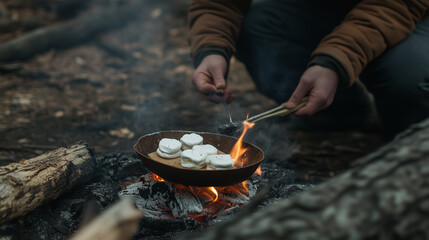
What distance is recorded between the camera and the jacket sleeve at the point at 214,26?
258cm

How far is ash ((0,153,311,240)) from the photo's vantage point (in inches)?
59.9

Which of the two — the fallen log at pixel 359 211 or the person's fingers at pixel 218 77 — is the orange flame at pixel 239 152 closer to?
the person's fingers at pixel 218 77

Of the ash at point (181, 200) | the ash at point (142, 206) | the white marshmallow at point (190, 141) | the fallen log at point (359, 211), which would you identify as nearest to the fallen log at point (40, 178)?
the ash at point (142, 206)

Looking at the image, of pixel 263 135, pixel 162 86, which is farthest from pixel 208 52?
pixel 162 86

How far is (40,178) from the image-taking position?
1540 millimetres

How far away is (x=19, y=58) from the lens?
4.89m

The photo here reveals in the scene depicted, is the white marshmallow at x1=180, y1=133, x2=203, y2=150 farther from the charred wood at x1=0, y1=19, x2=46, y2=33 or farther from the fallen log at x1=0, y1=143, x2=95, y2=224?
the charred wood at x1=0, y1=19, x2=46, y2=33

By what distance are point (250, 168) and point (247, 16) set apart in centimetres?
187

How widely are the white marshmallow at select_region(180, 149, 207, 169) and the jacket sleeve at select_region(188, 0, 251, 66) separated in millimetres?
1095

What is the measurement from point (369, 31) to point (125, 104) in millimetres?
2813

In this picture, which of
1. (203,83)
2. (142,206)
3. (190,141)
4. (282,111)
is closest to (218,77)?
(203,83)

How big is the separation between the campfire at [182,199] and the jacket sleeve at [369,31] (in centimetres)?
97

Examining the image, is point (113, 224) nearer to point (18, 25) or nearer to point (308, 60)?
point (308, 60)

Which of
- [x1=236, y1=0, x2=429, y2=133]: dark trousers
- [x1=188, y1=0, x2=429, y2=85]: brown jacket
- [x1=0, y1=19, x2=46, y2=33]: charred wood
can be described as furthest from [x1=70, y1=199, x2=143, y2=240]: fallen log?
[x1=0, y1=19, x2=46, y2=33]: charred wood
